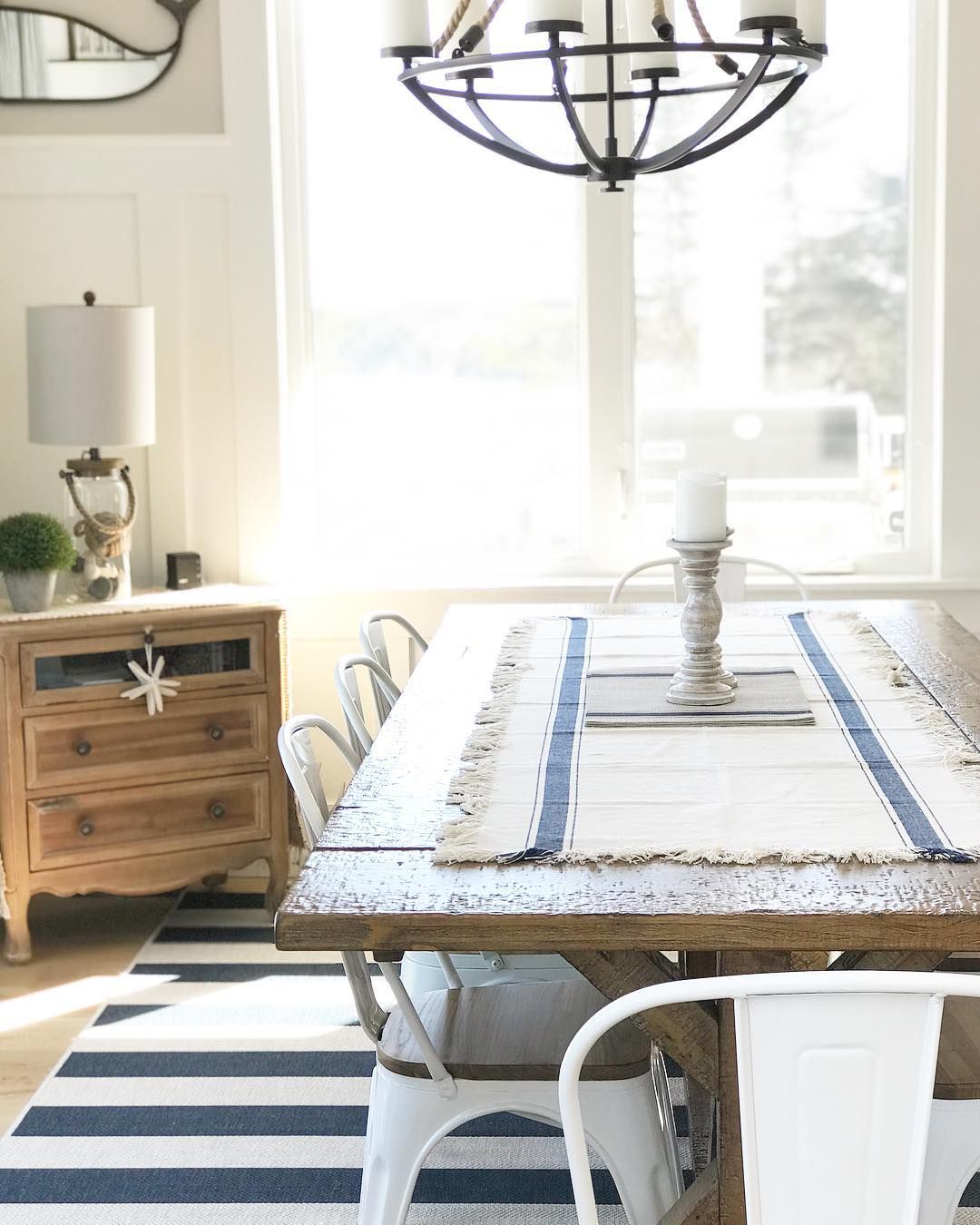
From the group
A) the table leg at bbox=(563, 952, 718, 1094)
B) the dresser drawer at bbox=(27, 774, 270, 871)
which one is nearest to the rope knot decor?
the dresser drawer at bbox=(27, 774, 270, 871)

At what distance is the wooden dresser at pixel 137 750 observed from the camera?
10.5ft

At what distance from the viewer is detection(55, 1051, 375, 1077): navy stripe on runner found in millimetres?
2703

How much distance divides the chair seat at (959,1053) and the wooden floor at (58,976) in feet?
5.33

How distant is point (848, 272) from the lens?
388 centimetres

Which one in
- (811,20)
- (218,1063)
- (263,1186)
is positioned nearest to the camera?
(811,20)

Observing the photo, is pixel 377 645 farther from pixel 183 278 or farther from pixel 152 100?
pixel 152 100

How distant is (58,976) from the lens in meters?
→ 3.19

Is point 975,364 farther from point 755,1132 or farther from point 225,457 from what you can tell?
point 755,1132

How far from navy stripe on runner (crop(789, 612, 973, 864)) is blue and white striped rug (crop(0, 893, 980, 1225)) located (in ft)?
2.53

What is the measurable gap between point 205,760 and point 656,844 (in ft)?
6.45

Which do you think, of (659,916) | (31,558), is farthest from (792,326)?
(659,916)

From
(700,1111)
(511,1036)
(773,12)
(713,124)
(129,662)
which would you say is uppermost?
(773,12)

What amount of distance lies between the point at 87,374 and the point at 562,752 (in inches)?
70.7

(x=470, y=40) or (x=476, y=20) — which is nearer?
(x=470, y=40)
